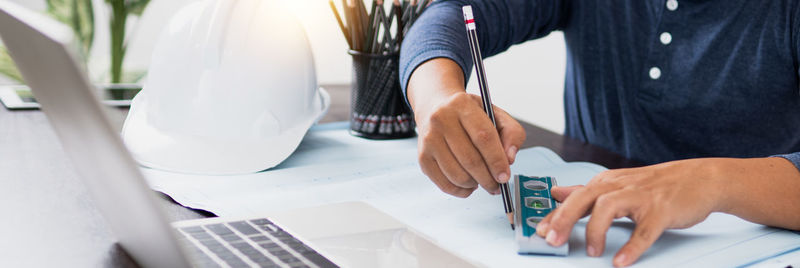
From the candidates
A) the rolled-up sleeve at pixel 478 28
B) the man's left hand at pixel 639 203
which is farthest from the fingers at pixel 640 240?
the rolled-up sleeve at pixel 478 28

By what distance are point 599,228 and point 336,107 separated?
0.68 meters

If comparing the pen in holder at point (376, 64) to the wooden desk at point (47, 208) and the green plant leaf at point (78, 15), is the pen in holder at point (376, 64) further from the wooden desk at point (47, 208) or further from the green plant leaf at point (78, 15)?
the green plant leaf at point (78, 15)

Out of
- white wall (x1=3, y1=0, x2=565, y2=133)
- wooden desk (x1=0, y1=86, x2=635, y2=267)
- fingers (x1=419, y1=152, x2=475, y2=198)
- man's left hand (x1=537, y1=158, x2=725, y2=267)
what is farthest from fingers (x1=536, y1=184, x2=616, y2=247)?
white wall (x1=3, y1=0, x2=565, y2=133)

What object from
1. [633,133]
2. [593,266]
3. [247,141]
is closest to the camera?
[593,266]

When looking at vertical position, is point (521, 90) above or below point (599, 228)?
below

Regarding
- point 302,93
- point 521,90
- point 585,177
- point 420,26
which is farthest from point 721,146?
point 521,90

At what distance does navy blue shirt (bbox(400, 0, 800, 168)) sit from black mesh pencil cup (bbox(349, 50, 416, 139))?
0.04 meters

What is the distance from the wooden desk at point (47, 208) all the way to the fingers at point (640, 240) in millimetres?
304

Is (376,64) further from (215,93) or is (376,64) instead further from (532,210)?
(532,210)

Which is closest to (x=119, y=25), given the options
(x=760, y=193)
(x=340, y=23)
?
(x=340, y=23)

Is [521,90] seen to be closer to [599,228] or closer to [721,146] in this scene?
[721,146]

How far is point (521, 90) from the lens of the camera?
2.76m

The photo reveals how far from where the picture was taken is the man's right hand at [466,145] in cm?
56

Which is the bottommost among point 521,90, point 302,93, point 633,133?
point 521,90
